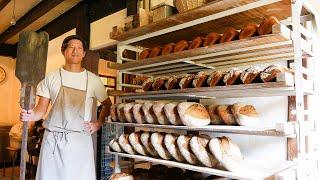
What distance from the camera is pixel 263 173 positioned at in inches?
47.6

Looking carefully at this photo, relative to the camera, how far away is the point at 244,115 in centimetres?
132

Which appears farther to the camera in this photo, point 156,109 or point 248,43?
point 156,109

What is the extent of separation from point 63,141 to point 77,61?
1.83 feet

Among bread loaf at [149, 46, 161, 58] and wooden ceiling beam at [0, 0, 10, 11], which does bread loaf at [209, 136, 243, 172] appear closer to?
bread loaf at [149, 46, 161, 58]

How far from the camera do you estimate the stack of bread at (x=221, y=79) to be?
1.18m

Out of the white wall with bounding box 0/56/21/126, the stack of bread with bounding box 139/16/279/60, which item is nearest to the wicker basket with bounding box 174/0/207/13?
the stack of bread with bounding box 139/16/279/60

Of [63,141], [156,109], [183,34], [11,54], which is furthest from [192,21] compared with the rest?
[11,54]

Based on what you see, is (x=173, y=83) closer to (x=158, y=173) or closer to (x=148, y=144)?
(x=148, y=144)

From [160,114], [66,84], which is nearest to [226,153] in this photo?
[160,114]

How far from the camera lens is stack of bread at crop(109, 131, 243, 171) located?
4.27 ft

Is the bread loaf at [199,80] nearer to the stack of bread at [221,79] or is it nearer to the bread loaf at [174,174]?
the stack of bread at [221,79]

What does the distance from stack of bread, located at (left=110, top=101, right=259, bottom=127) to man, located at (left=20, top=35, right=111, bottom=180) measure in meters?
0.38

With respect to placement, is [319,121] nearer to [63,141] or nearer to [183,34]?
[183,34]

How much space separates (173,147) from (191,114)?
214 mm
